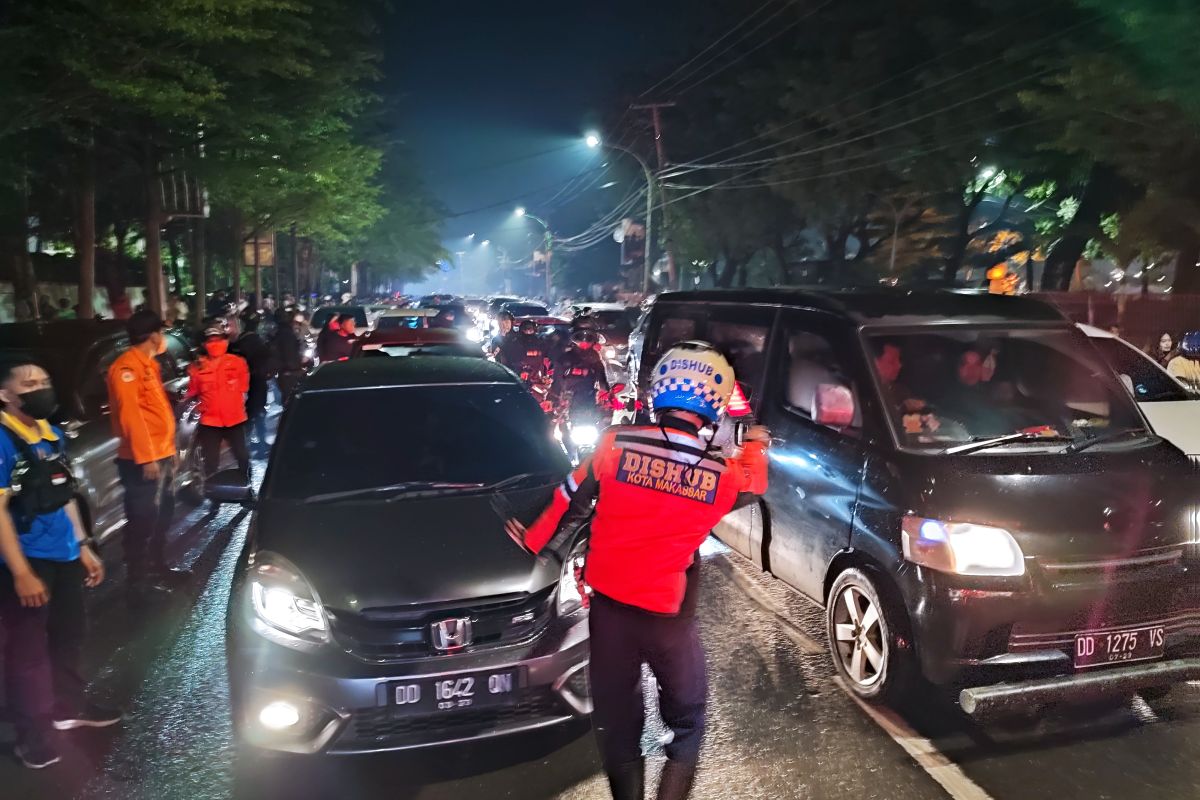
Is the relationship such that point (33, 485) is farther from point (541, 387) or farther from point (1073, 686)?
point (541, 387)

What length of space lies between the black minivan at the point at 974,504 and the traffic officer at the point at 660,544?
1573 millimetres

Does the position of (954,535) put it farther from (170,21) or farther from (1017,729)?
(170,21)

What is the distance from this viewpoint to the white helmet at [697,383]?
2920mm

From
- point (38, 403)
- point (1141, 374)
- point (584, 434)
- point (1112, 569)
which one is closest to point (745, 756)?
point (1112, 569)

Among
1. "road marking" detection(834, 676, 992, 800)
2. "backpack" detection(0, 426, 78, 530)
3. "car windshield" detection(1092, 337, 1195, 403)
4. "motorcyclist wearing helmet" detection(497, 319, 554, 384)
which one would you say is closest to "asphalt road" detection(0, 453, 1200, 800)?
"road marking" detection(834, 676, 992, 800)

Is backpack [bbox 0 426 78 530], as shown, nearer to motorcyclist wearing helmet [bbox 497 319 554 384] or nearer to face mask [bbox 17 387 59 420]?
face mask [bbox 17 387 59 420]

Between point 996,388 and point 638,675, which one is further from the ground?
point 996,388

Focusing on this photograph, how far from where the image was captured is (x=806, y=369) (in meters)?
5.58

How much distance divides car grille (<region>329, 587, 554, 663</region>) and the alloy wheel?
1802 mm

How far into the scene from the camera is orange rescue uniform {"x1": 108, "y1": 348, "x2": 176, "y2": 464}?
19.2ft

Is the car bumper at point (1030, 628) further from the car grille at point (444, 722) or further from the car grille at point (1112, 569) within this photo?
the car grille at point (444, 722)

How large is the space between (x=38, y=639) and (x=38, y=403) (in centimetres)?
106

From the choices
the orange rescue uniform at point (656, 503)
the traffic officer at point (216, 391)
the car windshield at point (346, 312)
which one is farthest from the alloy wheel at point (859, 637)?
the car windshield at point (346, 312)

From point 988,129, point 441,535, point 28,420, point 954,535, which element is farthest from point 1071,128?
point 28,420
